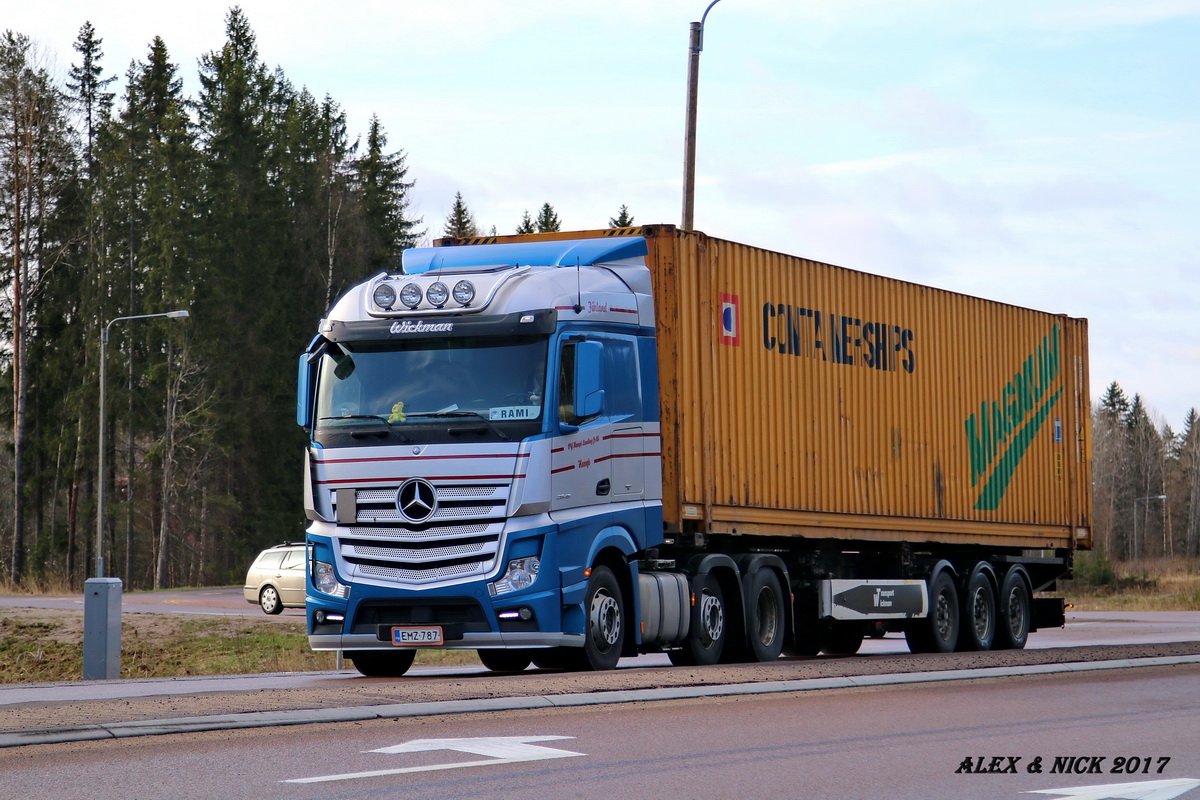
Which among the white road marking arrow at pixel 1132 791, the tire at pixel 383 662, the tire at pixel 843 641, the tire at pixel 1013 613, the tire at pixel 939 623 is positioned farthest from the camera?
the tire at pixel 1013 613

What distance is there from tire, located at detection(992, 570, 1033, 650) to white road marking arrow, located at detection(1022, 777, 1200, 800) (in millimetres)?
14312

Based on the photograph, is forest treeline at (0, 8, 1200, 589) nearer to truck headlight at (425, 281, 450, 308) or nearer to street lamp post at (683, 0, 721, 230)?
street lamp post at (683, 0, 721, 230)

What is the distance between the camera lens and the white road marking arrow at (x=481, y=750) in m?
8.05

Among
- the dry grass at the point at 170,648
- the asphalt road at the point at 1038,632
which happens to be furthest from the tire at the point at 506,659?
the dry grass at the point at 170,648

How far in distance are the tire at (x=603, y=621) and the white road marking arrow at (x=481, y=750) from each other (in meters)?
5.23

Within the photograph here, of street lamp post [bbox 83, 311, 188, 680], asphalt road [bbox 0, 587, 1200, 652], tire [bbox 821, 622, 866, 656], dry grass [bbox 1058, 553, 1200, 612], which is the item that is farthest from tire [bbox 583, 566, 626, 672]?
dry grass [bbox 1058, 553, 1200, 612]

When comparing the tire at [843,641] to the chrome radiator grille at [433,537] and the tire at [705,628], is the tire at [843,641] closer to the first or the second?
the tire at [705,628]

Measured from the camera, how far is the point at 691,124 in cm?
2641

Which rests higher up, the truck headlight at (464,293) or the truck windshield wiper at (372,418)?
the truck headlight at (464,293)

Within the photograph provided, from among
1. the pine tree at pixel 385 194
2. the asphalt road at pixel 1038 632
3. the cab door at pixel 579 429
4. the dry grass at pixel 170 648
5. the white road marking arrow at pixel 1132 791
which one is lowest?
the asphalt road at pixel 1038 632

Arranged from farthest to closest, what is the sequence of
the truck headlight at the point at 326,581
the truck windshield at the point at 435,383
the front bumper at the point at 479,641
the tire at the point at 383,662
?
the tire at the point at 383,662, the truck headlight at the point at 326,581, the truck windshield at the point at 435,383, the front bumper at the point at 479,641

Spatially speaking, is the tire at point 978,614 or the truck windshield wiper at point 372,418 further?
the tire at point 978,614

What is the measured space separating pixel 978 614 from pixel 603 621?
27.7ft

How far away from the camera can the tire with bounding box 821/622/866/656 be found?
21016 millimetres
